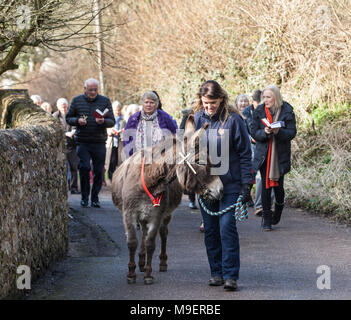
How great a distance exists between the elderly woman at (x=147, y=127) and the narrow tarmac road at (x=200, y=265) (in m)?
1.53

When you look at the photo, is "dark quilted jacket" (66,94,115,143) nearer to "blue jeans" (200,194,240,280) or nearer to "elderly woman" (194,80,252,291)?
"elderly woman" (194,80,252,291)

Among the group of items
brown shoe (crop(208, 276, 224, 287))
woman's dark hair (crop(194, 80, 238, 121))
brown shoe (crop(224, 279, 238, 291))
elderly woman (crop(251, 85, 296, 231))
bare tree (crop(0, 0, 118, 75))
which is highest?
bare tree (crop(0, 0, 118, 75))

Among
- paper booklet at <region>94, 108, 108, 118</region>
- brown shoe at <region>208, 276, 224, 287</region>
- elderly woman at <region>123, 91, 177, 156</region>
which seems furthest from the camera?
paper booklet at <region>94, 108, 108, 118</region>

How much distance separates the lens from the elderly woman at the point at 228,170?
7.11 metres

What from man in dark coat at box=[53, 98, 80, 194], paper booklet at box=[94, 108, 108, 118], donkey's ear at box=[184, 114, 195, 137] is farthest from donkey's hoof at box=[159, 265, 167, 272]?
man in dark coat at box=[53, 98, 80, 194]

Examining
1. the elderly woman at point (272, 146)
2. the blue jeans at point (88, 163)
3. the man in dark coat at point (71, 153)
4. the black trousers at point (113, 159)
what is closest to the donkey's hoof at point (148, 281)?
the elderly woman at point (272, 146)

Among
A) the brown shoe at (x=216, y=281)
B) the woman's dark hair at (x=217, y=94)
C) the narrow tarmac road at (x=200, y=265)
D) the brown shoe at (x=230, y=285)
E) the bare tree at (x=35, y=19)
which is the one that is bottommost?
the narrow tarmac road at (x=200, y=265)

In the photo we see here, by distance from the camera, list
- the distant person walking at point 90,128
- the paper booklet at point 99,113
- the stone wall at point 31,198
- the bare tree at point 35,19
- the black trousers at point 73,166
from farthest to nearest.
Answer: the black trousers at point 73,166 < the distant person walking at point 90,128 < the paper booklet at point 99,113 < the bare tree at point 35,19 < the stone wall at point 31,198

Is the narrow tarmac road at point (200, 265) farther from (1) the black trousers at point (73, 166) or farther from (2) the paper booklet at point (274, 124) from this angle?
(1) the black trousers at point (73, 166)

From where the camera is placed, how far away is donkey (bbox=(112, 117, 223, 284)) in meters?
6.95

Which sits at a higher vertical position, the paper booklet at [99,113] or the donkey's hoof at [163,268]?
the paper booklet at [99,113]

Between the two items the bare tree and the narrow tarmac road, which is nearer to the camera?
the narrow tarmac road

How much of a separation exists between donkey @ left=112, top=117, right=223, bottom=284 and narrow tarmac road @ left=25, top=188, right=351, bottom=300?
16.1 inches
